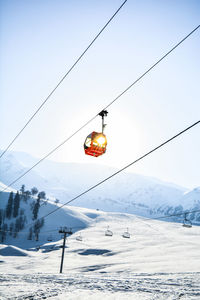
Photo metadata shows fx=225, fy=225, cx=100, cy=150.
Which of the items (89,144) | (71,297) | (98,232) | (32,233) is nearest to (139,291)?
(71,297)

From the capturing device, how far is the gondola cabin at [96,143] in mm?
8391

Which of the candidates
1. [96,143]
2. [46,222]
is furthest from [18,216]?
[96,143]

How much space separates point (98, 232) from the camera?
10881 cm

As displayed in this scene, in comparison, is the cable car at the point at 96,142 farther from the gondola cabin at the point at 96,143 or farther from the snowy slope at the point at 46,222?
the snowy slope at the point at 46,222

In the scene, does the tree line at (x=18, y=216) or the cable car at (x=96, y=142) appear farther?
the tree line at (x=18, y=216)

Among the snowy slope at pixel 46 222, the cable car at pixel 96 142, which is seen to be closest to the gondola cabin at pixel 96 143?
the cable car at pixel 96 142

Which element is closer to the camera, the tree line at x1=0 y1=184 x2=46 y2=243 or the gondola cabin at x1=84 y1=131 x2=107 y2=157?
the gondola cabin at x1=84 y1=131 x2=107 y2=157

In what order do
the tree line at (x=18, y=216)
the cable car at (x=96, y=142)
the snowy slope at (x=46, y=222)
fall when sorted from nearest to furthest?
the cable car at (x=96, y=142) < the snowy slope at (x=46, y=222) < the tree line at (x=18, y=216)

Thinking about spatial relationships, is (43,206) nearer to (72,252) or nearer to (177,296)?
(72,252)

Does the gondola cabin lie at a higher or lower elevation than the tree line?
lower

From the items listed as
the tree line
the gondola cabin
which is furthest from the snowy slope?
the gondola cabin

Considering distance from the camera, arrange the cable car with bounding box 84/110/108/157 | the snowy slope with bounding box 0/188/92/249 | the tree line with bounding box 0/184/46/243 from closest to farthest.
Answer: the cable car with bounding box 84/110/108/157 < the snowy slope with bounding box 0/188/92/249 < the tree line with bounding box 0/184/46/243

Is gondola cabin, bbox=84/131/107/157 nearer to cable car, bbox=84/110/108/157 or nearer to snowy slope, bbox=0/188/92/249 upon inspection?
cable car, bbox=84/110/108/157

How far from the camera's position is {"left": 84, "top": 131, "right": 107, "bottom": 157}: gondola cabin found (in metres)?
8.39
